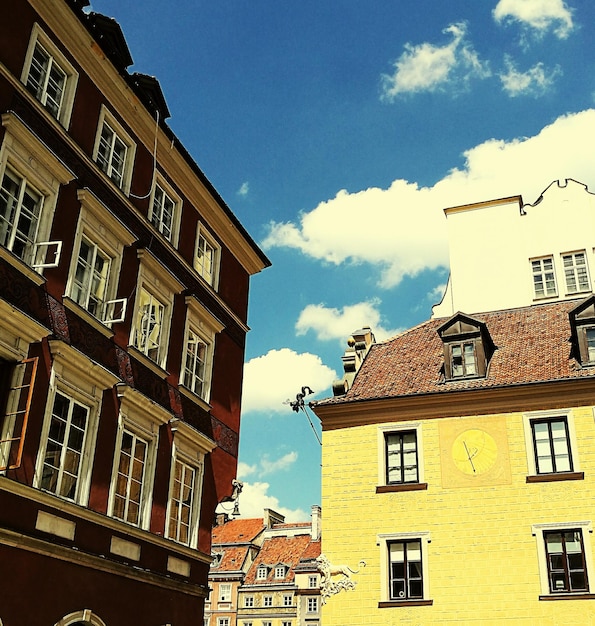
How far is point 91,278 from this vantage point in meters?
15.7

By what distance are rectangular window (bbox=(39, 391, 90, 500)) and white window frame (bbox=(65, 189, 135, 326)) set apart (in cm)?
202

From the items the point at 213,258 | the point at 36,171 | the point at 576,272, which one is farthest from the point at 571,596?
the point at 36,171

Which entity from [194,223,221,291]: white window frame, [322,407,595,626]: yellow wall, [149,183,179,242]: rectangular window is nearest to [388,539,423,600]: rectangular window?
[322,407,595,626]: yellow wall

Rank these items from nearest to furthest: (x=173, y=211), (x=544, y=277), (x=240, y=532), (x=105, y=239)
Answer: (x=105, y=239)
(x=173, y=211)
(x=544, y=277)
(x=240, y=532)

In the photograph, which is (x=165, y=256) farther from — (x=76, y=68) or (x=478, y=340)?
(x=478, y=340)

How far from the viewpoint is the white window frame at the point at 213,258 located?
68.0 ft

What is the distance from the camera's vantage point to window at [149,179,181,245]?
1869 cm

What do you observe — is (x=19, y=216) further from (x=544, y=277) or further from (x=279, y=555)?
(x=279, y=555)

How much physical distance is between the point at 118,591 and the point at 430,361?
529 inches

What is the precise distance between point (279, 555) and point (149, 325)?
58628mm

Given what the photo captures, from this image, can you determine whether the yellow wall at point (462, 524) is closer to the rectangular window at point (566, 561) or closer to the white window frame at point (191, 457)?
the rectangular window at point (566, 561)

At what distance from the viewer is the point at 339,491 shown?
22.5 m

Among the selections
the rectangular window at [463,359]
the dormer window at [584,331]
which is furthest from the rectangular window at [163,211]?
the dormer window at [584,331]

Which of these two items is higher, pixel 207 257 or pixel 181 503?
pixel 207 257
